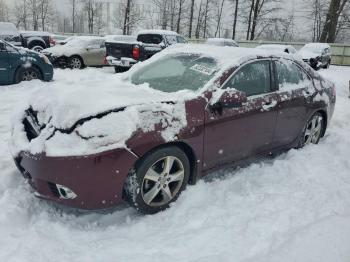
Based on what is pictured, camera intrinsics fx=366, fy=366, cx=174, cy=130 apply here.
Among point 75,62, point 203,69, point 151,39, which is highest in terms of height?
point 203,69

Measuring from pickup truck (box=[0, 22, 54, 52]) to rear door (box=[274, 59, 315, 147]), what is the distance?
49.1 ft

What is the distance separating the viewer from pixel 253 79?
4441mm

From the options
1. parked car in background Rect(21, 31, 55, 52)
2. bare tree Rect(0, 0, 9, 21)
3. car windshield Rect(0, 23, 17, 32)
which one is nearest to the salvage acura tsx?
car windshield Rect(0, 23, 17, 32)

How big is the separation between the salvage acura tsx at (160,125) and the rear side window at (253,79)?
1 cm

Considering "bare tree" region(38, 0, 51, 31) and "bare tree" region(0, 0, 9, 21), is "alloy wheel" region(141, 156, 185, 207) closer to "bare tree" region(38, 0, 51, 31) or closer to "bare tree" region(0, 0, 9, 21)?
"bare tree" region(38, 0, 51, 31)

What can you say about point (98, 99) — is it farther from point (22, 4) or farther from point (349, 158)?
point (22, 4)

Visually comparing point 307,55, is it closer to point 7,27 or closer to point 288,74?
point 7,27

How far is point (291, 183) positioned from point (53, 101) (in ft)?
9.33

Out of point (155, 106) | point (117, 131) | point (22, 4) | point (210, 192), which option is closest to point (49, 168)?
point (117, 131)

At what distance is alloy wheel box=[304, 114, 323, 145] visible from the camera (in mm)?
5512

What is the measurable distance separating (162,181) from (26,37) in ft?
61.9

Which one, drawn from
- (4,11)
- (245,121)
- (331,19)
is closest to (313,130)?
(245,121)

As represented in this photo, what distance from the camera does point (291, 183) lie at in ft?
14.3

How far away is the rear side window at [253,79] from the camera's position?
4199 mm
